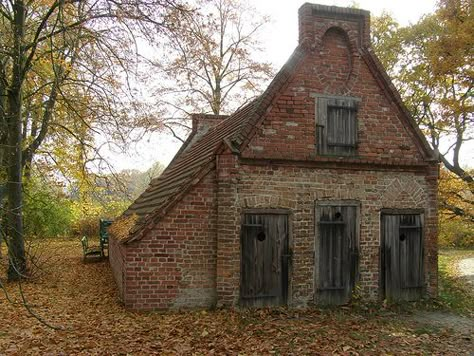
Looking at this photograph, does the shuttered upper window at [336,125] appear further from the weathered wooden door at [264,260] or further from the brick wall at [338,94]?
the weathered wooden door at [264,260]

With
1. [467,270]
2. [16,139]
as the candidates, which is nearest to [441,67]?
[467,270]

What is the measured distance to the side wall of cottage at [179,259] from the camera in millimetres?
8859

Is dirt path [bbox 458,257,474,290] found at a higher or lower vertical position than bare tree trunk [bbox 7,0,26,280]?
lower

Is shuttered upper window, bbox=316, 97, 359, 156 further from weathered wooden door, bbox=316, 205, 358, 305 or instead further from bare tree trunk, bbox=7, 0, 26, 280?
bare tree trunk, bbox=7, 0, 26, 280

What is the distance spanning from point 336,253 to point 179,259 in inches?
146

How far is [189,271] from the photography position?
9188mm

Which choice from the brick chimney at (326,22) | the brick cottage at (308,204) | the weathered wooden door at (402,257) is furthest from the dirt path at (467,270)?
the brick chimney at (326,22)

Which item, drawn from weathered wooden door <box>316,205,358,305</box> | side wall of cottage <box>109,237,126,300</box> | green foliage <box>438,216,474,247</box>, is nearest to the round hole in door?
weathered wooden door <box>316,205,358,305</box>

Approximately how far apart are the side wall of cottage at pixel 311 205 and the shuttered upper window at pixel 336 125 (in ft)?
1.84

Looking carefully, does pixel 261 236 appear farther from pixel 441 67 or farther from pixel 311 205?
pixel 441 67

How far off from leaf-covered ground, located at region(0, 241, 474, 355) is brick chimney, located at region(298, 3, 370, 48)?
630 centimetres

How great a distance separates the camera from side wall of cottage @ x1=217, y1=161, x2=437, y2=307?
9.24 meters

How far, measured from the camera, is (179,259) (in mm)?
9133

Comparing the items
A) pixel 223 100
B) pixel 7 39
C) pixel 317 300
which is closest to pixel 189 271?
pixel 317 300
